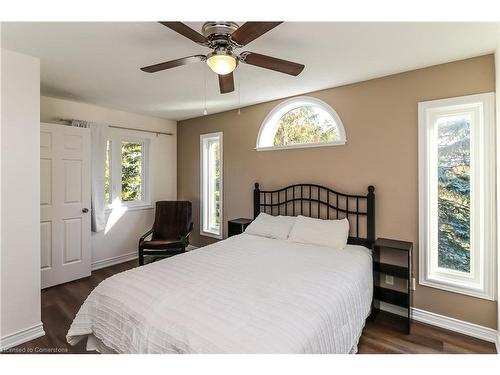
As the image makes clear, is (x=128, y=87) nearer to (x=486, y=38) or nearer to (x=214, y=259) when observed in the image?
(x=214, y=259)

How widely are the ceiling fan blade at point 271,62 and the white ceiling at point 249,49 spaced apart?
26cm

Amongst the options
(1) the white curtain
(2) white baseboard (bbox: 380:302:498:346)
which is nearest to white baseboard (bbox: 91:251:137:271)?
(1) the white curtain

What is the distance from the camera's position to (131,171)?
427 cm

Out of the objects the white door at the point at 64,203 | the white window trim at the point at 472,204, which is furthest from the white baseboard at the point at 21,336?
the white window trim at the point at 472,204

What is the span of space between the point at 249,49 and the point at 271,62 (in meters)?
0.50

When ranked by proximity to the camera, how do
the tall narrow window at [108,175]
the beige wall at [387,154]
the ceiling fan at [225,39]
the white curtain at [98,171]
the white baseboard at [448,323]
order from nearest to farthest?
the ceiling fan at [225,39] < the white baseboard at [448,323] < the beige wall at [387,154] < the white curtain at [98,171] < the tall narrow window at [108,175]

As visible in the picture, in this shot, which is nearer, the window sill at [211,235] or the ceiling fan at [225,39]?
the ceiling fan at [225,39]

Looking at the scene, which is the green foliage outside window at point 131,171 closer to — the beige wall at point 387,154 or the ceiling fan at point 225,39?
the beige wall at point 387,154

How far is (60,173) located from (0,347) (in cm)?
190

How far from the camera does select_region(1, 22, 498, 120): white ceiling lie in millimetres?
1783

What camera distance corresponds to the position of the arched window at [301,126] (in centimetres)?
308

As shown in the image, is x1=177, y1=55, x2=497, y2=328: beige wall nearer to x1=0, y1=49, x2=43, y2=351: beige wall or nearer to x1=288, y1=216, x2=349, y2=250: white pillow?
x1=288, y1=216, x2=349, y2=250: white pillow

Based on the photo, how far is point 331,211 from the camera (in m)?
3.01

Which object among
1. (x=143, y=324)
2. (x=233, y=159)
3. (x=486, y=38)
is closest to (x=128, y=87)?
(x=233, y=159)
